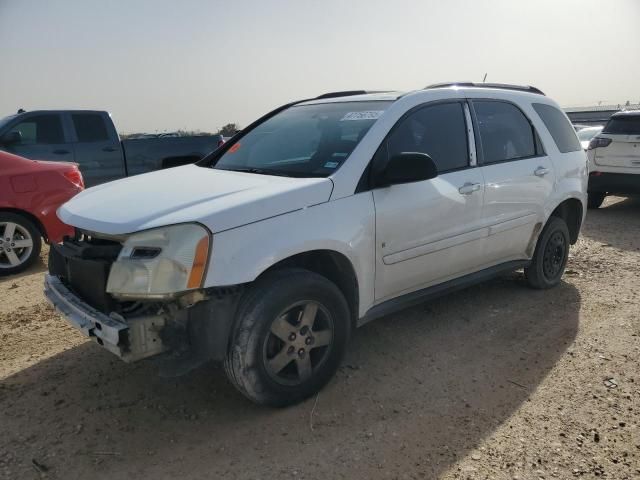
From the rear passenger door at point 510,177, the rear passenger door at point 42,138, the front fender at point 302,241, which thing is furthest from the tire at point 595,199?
the rear passenger door at point 42,138

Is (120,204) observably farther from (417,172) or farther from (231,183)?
(417,172)

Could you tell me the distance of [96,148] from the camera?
346 inches

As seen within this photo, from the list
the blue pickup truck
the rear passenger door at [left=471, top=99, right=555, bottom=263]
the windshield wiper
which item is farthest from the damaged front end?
the blue pickup truck

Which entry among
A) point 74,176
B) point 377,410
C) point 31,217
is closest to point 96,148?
point 74,176

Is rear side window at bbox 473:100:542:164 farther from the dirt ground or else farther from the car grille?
the car grille

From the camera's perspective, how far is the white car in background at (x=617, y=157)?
8617 mm

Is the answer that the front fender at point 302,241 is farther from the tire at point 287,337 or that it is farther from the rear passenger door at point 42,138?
the rear passenger door at point 42,138

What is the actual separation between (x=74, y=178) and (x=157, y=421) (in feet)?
13.0

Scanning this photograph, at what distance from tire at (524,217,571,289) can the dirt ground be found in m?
0.55

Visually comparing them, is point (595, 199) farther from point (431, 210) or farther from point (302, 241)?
point (302, 241)

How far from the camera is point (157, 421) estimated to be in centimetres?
299

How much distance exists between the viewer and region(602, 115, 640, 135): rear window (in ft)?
28.7

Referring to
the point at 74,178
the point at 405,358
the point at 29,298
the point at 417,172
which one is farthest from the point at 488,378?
the point at 74,178

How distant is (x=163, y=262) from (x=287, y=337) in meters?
0.84
